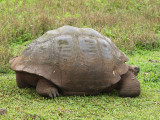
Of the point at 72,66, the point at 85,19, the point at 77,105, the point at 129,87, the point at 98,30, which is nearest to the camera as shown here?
the point at 77,105

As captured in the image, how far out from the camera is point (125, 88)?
15.2 ft

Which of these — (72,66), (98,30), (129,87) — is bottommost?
(98,30)

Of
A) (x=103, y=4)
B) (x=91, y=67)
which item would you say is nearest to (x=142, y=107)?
(x=91, y=67)

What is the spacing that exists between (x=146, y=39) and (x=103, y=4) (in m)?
5.57

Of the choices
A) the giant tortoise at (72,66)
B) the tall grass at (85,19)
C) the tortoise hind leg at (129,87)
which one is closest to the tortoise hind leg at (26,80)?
the giant tortoise at (72,66)

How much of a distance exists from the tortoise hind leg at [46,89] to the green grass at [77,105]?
0.29ft

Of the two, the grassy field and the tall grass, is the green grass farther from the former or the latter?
the tall grass

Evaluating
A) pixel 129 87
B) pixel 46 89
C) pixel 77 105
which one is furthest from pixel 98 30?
pixel 77 105

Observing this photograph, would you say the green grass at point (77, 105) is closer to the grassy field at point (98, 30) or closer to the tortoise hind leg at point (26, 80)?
the grassy field at point (98, 30)

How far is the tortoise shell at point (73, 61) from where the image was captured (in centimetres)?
426

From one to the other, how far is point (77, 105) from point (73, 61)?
70 centimetres

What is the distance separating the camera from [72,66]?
168 inches

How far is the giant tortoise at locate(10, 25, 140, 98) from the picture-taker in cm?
426

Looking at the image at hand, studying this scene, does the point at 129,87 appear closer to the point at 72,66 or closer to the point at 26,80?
the point at 72,66
